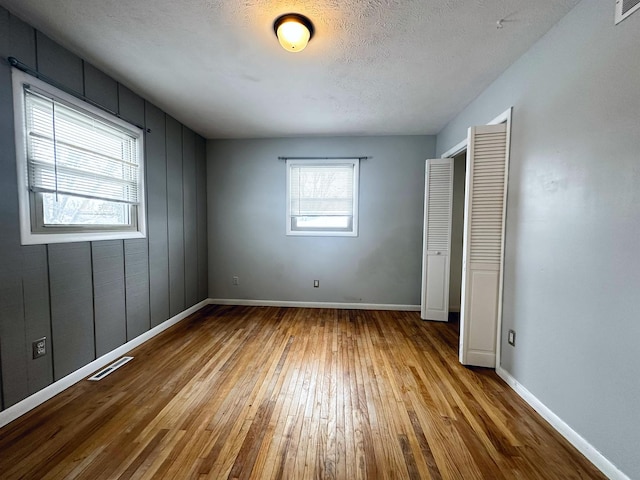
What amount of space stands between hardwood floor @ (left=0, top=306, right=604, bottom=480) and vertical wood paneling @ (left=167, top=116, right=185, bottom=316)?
2.94ft

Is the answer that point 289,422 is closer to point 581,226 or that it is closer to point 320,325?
point 320,325

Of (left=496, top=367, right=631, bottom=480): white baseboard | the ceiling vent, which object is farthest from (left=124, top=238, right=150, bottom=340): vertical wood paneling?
the ceiling vent

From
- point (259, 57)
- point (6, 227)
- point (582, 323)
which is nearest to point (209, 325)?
point (6, 227)

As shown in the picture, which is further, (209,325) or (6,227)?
(209,325)

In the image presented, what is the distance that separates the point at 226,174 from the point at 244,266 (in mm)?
1554

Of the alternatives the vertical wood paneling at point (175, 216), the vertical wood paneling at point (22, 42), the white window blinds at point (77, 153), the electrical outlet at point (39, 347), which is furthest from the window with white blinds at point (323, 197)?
the electrical outlet at point (39, 347)

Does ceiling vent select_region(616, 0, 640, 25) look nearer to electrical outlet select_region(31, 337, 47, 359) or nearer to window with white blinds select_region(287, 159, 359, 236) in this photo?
window with white blinds select_region(287, 159, 359, 236)

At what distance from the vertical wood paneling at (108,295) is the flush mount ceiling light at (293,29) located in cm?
234

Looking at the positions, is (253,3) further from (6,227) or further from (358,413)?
(358,413)

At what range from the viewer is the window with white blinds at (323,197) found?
13.4 ft

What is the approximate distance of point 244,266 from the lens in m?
4.27

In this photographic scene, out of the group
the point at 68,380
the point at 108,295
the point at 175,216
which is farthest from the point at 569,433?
the point at 175,216

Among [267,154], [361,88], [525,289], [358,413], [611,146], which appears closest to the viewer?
[611,146]

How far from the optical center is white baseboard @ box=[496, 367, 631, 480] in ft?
4.39
